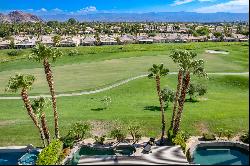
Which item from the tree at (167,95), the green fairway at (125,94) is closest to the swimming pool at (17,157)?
the green fairway at (125,94)

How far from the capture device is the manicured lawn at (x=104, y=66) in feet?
309

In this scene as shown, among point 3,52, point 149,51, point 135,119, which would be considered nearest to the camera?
point 135,119

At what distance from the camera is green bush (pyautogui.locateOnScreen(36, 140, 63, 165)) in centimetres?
4226

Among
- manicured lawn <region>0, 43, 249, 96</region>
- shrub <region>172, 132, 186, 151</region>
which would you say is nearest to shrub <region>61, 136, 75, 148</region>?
shrub <region>172, 132, 186, 151</region>

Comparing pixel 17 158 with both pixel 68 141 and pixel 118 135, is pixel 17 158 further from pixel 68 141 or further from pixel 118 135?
pixel 118 135

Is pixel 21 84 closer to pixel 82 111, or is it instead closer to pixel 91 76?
pixel 82 111

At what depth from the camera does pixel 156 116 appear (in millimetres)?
62969

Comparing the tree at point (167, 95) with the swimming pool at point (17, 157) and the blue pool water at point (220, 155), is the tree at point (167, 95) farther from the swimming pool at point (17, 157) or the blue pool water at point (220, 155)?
the swimming pool at point (17, 157)

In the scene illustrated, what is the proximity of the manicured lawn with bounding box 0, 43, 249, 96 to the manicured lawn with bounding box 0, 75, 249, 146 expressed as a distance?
9178mm

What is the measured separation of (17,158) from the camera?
48969 mm

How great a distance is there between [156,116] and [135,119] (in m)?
3.68

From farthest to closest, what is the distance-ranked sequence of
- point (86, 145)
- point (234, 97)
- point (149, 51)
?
point (149, 51), point (234, 97), point (86, 145)

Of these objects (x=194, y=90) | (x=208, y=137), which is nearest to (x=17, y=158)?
(x=208, y=137)

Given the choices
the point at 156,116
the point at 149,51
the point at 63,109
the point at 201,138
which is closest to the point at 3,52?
the point at 149,51
